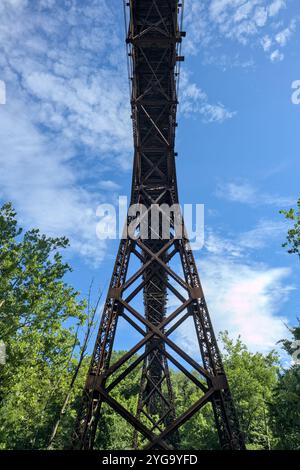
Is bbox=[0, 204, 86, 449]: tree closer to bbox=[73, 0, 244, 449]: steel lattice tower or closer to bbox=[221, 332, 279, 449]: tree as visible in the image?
bbox=[73, 0, 244, 449]: steel lattice tower

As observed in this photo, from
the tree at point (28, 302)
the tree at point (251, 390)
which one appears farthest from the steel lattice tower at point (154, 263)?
the tree at point (251, 390)

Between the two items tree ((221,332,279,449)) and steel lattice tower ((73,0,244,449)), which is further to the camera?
tree ((221,332,279,449))

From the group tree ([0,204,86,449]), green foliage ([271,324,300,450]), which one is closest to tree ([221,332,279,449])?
green foliage ([271,324,300,450])

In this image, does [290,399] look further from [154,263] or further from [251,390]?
[251,390]

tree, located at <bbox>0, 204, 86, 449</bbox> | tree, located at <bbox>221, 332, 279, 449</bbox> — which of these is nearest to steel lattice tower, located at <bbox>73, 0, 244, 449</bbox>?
tree, located at <bbox>0, 204, 86, 449</bbox>

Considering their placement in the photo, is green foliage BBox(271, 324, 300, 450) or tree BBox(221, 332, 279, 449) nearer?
green foliage BBox(271, 324, 300, 450)

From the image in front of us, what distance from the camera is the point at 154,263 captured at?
Result: 12281 mm

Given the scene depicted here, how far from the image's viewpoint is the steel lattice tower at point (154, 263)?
8.72 m

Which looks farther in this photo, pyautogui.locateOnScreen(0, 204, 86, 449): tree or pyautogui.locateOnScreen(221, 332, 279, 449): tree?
pyautogui.locateOnScreen(221, 332, 279, 449): tree

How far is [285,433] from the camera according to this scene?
40.1 feet

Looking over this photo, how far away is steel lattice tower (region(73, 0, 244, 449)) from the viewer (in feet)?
28.6

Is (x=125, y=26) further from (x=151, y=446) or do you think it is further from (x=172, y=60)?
(x=151, y=446)
